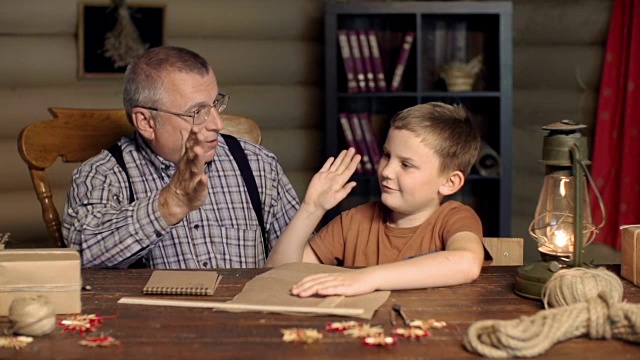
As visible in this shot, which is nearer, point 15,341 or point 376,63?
point 15,341

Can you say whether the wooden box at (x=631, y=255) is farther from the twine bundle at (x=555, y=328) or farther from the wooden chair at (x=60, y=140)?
the wooden chair at (x=60, y=140)

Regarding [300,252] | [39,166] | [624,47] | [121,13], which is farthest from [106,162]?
[624,47]

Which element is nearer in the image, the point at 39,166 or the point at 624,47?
the point at 39,166

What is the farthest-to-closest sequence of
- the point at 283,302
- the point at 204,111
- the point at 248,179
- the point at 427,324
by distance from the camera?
the point at 248,179 < the point at 204,111 < the point at 283,302 < the point at 427,324

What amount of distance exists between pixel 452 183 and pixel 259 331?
0.96 m

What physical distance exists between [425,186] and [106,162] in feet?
3.37

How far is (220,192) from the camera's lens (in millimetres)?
3150

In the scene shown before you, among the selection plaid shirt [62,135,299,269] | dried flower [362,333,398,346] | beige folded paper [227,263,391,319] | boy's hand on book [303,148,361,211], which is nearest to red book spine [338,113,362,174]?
plaid shirt [62,135,299,269]

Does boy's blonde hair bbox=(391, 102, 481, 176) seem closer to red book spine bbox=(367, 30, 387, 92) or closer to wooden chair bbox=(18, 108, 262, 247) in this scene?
wooden chair bbox=(18, 108, 262, 247)

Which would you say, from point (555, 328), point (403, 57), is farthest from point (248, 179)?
point (403, 57)

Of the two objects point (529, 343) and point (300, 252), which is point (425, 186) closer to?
point (300, 252)

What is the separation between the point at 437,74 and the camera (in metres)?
5.10

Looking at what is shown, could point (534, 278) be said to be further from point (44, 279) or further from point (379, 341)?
point (44, 279)

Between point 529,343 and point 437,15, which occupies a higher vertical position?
point 437,15
